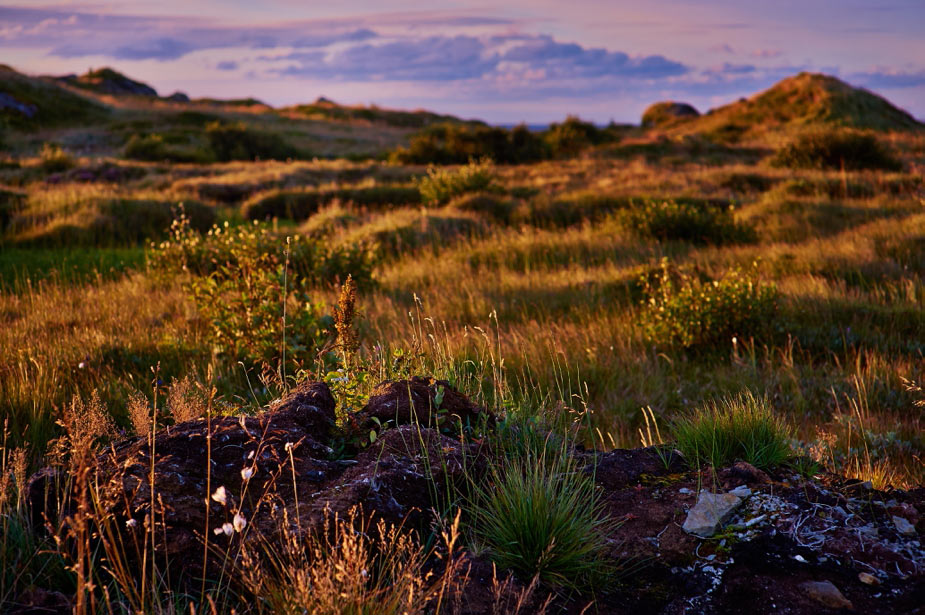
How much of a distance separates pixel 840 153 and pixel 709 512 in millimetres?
24560

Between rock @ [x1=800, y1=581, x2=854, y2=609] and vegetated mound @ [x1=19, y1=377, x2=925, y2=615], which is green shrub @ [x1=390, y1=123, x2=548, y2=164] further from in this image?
rock @ [x1=800, y1=581, x2=854, y2=609]

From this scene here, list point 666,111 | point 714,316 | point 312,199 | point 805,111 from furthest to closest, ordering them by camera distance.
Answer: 1. point 666,111
2. point 805,111
3. point 312,199
4. point 714,316

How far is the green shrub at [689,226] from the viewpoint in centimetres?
1205

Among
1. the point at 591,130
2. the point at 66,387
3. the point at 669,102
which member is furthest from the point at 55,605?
the point at 669,102

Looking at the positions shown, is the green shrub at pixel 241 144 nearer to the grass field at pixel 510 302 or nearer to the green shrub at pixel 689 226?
the grass field at pixel 510 302

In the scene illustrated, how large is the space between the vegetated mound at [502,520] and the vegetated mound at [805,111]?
127 ft

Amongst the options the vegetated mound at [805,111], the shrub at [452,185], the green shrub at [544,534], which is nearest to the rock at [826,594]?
the green shrub at [544,534]

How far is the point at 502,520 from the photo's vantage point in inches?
104

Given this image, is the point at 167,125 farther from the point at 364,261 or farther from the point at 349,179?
the point at 364,261

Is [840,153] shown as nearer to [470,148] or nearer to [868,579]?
[470,148]

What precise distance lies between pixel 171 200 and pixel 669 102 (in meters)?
66.3

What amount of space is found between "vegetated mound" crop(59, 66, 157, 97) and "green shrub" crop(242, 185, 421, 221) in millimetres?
58291

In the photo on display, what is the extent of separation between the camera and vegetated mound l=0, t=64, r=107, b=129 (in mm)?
38250

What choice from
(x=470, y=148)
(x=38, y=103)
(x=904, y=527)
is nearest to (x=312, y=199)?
(x=470, y=148)
